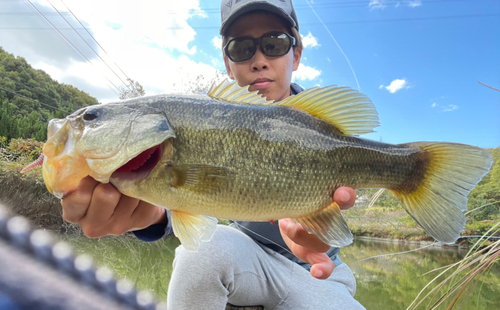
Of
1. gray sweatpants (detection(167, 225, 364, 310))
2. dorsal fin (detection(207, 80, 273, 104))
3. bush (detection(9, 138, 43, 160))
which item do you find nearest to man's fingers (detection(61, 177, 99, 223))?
dorsal fin (detection(207, 80, 273, 104))

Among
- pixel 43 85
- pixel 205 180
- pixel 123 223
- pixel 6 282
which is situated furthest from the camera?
pixel 43 85

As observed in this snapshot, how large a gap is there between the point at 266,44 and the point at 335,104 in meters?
1.35

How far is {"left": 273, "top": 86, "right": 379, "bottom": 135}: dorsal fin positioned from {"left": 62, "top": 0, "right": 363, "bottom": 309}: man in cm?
33

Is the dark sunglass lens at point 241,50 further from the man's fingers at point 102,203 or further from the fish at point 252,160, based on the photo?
the man's fingers at point 102,203

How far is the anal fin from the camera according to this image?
1196 mm

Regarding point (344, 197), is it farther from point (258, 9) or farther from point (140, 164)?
point (258, 9)

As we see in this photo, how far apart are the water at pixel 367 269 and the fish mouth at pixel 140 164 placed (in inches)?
139

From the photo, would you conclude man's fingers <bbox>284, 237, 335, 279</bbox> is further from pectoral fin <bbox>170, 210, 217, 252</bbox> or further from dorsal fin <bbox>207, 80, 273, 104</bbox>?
dorsal fin <bbox>207, 80, 273, 104</bbox>

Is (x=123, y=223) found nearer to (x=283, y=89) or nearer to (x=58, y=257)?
(x=58, y=257)

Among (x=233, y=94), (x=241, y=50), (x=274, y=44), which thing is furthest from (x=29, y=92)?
(x=233, y=94)

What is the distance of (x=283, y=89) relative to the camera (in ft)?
8.20

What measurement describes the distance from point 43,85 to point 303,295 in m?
30.0

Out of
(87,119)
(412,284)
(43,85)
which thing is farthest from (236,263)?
(43,85)

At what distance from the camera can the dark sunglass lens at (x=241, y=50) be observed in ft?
7.95
